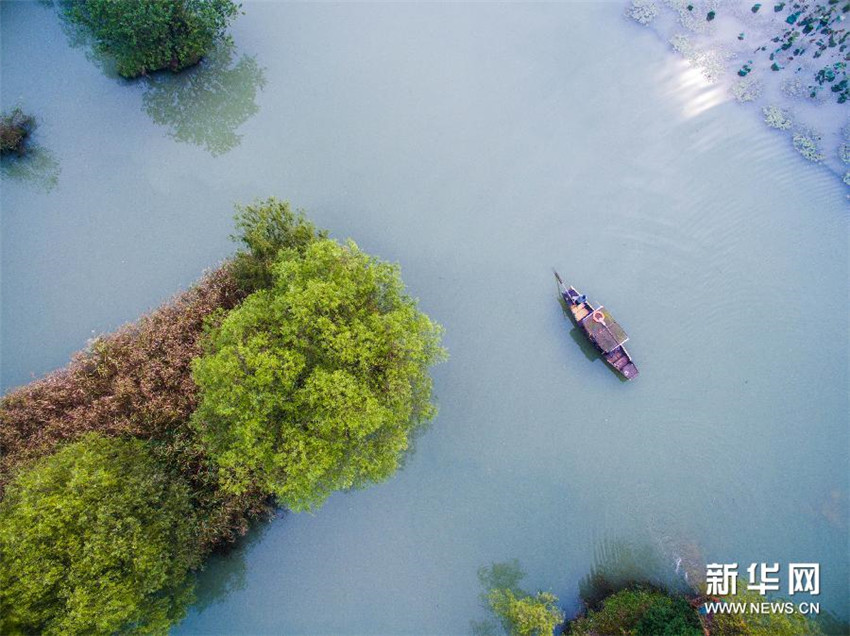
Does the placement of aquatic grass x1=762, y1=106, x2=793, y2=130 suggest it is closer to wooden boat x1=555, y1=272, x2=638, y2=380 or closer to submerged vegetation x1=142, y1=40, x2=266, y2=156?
wooden boat x1=555, y1=272, x2=638, y2=380

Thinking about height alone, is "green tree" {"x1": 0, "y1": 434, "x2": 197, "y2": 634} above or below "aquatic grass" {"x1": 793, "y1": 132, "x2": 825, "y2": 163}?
above

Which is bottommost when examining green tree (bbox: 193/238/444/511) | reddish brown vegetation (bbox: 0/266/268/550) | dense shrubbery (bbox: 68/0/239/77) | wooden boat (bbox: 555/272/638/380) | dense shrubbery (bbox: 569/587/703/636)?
dense shrubbery (bbox: 569/587/703/636)

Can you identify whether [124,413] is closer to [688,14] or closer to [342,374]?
[342,374]

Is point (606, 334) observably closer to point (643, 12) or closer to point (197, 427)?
point (197, 427)

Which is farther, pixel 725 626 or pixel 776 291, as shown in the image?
pixel 776 291

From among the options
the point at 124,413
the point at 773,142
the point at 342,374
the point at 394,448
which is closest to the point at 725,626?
the point at 394,448

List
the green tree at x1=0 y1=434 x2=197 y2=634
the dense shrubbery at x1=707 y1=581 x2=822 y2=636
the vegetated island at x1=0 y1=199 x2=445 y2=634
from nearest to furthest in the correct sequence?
the green tree at x1=0 y1=434 x2=197 y2=634
the vegetated island at x1=0 y1=199 x2=445 y2=634
the dense shrubbery at x1=707 y1=581 x2=822 y2=636

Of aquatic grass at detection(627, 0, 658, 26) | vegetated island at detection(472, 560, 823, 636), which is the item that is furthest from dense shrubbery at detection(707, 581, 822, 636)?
aquatic grass at detection(627, 0, 658, 26)
